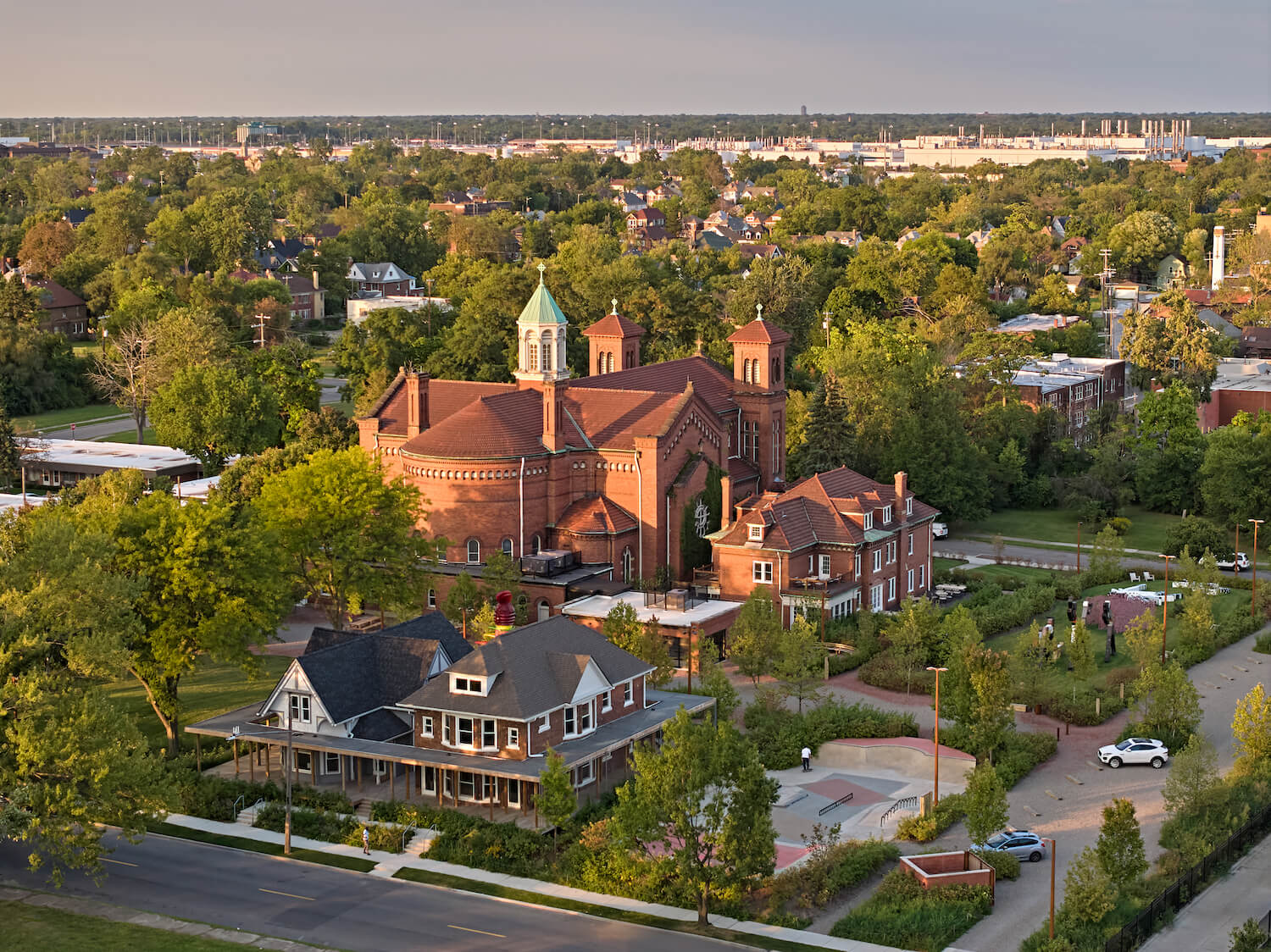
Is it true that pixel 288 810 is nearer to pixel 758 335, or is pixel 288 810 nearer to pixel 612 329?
pixel 758 335

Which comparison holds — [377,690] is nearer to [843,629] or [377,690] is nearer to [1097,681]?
[843,629]

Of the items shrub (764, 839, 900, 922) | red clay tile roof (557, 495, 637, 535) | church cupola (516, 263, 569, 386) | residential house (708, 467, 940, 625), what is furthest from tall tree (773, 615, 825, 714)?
church cupola (516, 263, 569, 386)

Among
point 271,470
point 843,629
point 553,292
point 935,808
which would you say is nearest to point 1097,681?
point 843,629

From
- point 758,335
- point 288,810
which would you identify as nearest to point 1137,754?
point 288,810

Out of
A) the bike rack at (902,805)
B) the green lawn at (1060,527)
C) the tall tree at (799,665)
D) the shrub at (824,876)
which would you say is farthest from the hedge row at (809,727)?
the green lawn at (1060,527)

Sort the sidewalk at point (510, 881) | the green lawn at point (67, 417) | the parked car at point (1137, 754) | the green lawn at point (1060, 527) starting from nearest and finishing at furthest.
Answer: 1. the sidewalk at point (510, 881)
2. the parked car at point (1137, 754)
3. the green lawn at point (1060, 527)
4. the green lawn at point (67, 417)

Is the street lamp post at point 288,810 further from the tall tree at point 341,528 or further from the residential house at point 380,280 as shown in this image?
the residential house at point 380,280
